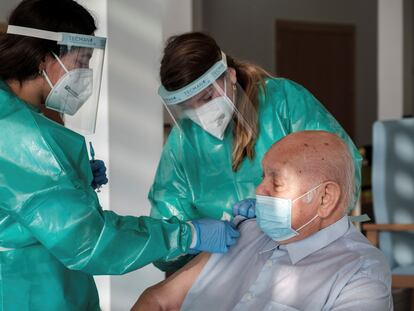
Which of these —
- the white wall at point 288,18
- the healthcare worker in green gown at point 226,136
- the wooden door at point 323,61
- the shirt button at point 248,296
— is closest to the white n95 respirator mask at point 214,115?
the healthcare worker in green gown at point 226,136

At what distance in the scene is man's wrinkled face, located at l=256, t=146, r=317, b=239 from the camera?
5.55 ft

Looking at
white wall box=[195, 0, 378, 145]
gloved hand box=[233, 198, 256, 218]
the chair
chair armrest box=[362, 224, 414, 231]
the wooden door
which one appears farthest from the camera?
the wooden door

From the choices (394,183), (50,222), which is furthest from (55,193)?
(394,183)

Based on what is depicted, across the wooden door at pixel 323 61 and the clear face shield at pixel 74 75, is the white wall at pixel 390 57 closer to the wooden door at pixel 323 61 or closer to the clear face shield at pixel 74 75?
the wooden door at pixel 323 61

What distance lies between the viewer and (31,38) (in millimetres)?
1671

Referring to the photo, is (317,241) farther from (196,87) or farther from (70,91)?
(70,91)

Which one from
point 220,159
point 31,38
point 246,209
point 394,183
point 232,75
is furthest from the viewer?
point 394,183

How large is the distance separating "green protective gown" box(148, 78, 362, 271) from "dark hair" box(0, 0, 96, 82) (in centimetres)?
52

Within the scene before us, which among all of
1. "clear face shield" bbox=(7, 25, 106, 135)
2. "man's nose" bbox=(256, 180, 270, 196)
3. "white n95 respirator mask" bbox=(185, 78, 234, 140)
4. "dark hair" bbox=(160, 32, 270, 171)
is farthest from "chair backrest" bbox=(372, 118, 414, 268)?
"clear face shield" bbox=(7, 25, 106, 135)

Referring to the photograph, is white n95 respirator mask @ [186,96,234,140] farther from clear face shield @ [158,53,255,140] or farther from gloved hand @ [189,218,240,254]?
gloved hand @ [189,218,240,254]

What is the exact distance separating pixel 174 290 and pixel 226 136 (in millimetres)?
470

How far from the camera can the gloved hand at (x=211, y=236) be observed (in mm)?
1723

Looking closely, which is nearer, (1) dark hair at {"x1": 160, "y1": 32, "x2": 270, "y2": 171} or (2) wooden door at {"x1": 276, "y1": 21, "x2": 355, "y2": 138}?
(1) dark hair at {"x1": 160, "y1": 32, "x2": 270, "y2": 171}

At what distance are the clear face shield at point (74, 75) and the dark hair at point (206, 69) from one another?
189 millimetres
